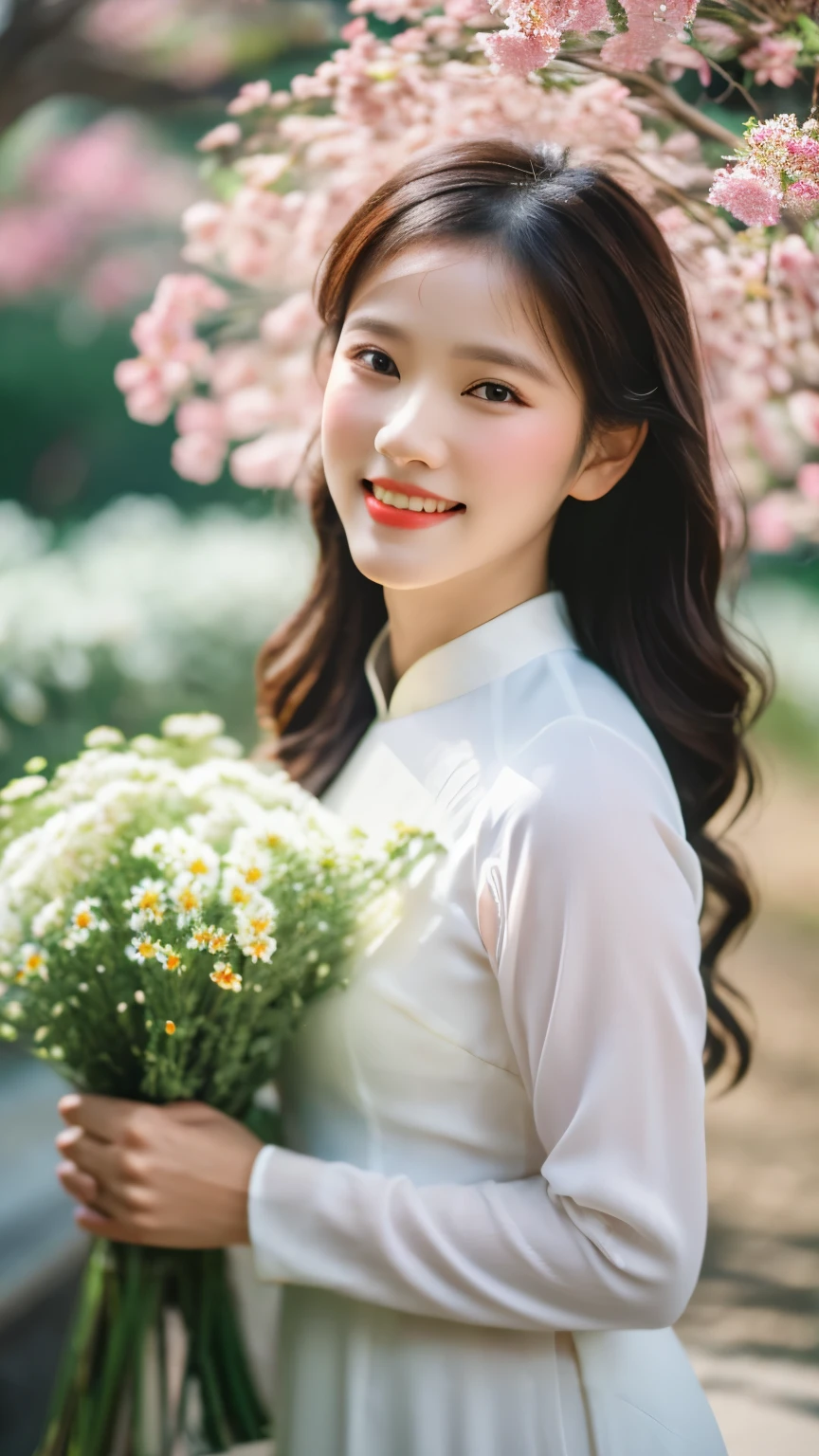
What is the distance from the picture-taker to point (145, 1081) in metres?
1.00

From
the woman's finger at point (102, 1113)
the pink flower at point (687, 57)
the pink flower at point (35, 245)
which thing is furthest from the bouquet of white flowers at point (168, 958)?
the pink flower at point (35, 245)

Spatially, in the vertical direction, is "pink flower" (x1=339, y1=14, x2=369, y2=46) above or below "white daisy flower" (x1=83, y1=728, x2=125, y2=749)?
above

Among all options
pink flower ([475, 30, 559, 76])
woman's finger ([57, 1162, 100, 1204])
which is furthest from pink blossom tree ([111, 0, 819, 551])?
woman's finger ([57, 1162, 100, 1204])

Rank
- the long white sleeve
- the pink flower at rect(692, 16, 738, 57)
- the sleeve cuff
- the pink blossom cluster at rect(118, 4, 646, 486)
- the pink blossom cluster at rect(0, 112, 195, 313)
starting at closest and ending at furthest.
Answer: the long white sleeve, the sleeve cuff, the pink flower at rect(692, 16, 738, 57), the pink blossom cluster at rect(118, 4, 646, 486), the pink blossom cluster at rect(0, 112, 195, 313)

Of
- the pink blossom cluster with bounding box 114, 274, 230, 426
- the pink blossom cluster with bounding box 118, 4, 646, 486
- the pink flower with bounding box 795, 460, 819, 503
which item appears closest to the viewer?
the pink blossom cluster with bounding box 118, 4, 646, 486

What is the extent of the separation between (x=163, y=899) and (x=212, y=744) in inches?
11.3

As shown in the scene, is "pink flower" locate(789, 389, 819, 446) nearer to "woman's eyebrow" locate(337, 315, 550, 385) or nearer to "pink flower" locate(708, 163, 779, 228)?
"pink flower" locate(708, 163, 779, 228)

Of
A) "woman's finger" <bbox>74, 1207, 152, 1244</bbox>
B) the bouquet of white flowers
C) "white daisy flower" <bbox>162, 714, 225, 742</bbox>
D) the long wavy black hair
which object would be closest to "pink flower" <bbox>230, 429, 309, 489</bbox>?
the long wavy black hair

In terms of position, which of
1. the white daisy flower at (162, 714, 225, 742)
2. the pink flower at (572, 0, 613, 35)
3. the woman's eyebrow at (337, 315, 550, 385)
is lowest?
the white daisy flower at (162, 714, 225, 742)

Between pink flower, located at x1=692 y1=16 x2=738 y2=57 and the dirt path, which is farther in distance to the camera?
the dirt path

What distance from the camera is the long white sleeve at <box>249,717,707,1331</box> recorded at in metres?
0.86

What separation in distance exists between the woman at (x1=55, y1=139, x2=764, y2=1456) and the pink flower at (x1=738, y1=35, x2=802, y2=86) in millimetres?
242

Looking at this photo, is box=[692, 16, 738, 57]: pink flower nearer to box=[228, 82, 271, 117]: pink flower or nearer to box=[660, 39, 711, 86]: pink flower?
box=[660, 39, 711, 86]: pink flower

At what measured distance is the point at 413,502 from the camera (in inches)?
38.5
